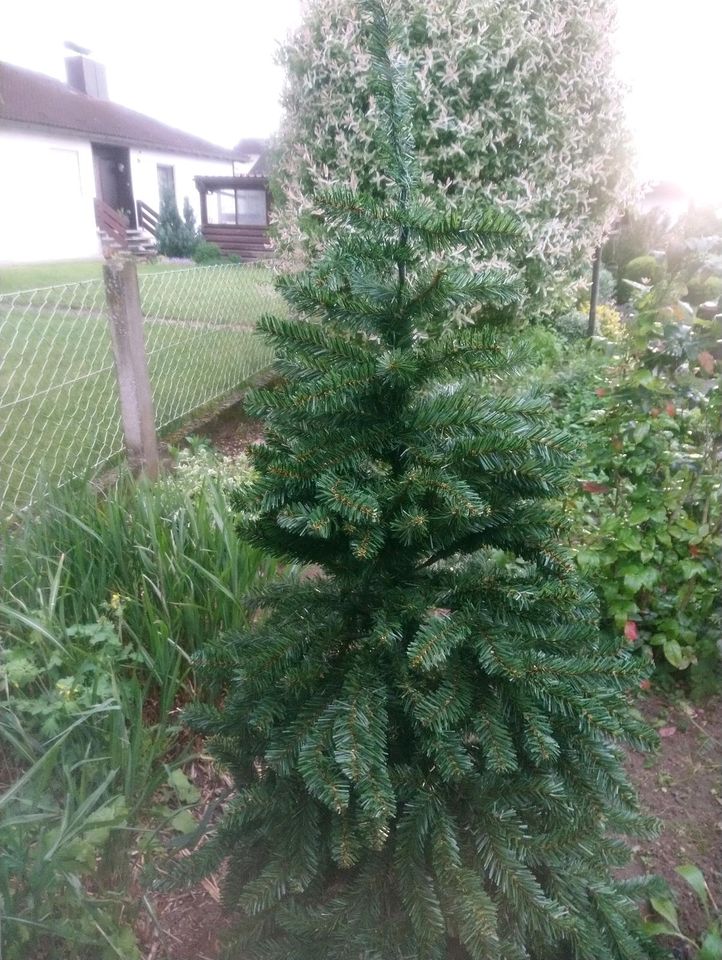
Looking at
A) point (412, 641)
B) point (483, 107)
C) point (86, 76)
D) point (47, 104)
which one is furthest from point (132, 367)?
point (412, 641)

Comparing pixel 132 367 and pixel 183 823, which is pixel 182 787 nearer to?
pixel 183 823

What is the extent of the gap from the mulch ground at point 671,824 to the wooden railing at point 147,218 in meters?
3.11

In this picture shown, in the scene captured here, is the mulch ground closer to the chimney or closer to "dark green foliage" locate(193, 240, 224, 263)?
the chimney

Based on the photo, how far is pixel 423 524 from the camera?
994 millimetres

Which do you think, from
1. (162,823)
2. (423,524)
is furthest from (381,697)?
(162,823)

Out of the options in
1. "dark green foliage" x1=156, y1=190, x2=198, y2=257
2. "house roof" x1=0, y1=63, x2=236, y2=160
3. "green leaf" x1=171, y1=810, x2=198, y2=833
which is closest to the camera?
"house roof" x1=0, y1=63, x2=236, y2=160

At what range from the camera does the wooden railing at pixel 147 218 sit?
12.7 ft

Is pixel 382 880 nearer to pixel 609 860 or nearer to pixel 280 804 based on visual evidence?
pixel 280 804

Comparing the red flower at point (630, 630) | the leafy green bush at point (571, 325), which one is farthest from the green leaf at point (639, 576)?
the leafy green bush at point (571, 325)

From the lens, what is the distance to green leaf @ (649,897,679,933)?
1.66 metres

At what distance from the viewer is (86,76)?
1.84 m

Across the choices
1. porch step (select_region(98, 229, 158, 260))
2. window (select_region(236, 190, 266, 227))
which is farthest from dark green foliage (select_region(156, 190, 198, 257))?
window (select_region(236, 190, 266, 227))

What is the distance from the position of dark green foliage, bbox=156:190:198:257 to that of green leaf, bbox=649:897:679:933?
458cm

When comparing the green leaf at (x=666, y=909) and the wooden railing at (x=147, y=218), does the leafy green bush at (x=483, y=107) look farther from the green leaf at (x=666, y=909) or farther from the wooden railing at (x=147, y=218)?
the green leaf at (x=666, y=909)
